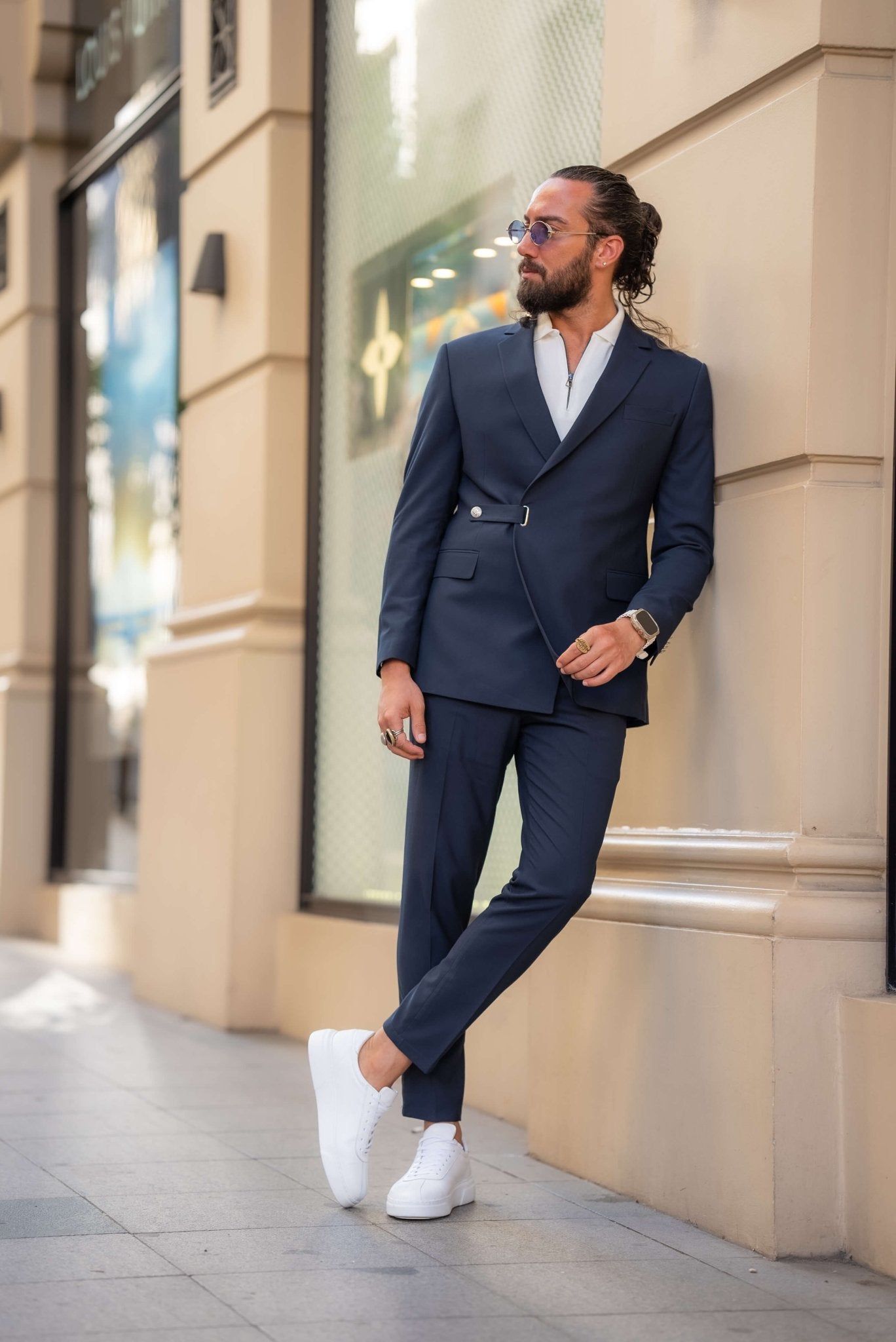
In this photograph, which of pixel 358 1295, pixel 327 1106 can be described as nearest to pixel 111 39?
pixel 327 1106

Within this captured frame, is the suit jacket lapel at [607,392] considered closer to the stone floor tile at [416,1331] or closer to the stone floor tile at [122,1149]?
the stone floor tile at [416,1331]

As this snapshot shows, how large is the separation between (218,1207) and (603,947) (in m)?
1.02

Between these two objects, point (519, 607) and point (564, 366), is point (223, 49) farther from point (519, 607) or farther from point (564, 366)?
point (519, 607)

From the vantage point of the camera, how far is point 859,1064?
3451mm

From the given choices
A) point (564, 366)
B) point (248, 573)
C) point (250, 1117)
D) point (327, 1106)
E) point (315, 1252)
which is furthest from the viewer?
point (248, 573)

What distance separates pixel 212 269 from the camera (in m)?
6.82

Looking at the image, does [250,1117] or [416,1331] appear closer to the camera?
[416,1331]

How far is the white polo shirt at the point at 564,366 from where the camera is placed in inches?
151

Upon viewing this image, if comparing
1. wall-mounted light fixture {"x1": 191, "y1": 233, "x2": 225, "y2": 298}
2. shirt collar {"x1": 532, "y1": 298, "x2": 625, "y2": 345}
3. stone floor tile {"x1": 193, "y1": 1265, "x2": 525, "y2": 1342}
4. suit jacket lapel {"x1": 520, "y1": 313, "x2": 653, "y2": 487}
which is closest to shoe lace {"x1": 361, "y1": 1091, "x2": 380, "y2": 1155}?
stone floor tile {"x1": 193, "y1": 1265, "x2": 525, "y2": 1342}

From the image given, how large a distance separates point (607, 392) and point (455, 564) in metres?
0.48

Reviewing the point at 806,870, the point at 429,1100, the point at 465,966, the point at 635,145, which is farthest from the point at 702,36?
the point at 429,1100

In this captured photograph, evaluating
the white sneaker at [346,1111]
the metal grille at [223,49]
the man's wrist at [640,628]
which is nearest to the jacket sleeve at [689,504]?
the man's wrist at [640,628]

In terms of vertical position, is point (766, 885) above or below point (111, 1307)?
above

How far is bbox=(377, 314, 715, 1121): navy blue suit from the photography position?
12.2 ft
